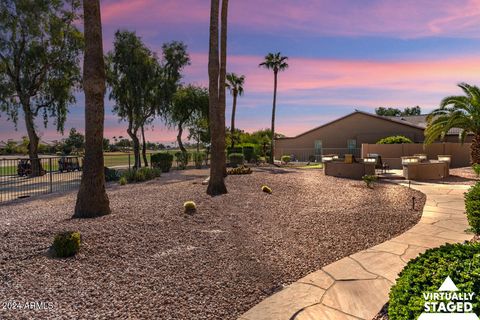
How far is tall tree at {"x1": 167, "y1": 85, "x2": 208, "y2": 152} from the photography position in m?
34.2

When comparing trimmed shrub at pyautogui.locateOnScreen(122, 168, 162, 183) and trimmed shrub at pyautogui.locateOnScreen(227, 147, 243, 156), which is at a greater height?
trimmed shrub at pyautogui.locateOnScreen(227, 147, 243, 156)

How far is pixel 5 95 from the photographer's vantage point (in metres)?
25.5

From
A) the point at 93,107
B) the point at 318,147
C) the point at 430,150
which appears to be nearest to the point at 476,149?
the point at 430,150

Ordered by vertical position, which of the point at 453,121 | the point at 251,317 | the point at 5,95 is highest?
the point at 5,95

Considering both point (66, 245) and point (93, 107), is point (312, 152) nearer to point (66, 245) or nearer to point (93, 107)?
point (93, 107)

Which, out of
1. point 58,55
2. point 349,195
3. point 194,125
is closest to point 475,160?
point 349,195

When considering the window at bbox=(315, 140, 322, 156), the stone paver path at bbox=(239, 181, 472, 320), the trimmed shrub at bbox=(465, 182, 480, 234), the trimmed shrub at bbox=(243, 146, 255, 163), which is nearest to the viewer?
the stone paver path at bbox=(239, 181, 472, 320)

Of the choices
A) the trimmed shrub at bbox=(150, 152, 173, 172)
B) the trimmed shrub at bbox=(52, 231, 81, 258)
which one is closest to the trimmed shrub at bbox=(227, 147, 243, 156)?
the trimmed shrub at bbox=(150, 152, 173, 172)

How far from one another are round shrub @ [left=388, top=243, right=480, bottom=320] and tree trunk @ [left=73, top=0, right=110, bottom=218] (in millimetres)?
7236

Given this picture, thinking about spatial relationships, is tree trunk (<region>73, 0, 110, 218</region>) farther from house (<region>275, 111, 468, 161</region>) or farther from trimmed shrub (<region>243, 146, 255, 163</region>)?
house (<region>275, 111, 468, 161</region>)

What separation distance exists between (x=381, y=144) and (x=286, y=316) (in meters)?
24.4

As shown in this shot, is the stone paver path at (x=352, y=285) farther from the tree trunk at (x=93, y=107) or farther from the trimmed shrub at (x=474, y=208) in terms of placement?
the tree trunk at (x=93, y=107)

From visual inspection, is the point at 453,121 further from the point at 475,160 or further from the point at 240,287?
the point at 240,287

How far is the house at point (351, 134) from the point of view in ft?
99.2
